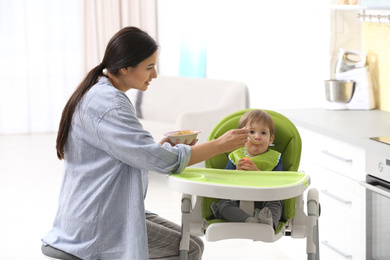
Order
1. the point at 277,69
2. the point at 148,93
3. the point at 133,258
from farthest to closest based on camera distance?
the point at 148,93, the point at 277,69, the point at 133,258

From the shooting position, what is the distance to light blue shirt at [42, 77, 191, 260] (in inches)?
81.4

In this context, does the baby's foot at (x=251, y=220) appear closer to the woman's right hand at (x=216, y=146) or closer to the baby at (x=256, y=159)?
the baby at (x=256, y=159)

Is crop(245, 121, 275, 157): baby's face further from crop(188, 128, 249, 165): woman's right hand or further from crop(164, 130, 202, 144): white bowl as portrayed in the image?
crop(188, 128, 249, 165): woman's right hand

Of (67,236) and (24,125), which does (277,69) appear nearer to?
(67,236)

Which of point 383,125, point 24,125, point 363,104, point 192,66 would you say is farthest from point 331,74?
point 24,125

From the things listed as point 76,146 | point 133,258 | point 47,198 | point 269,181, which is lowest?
point 47,198

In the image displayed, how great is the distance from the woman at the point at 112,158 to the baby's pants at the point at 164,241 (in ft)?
0.53

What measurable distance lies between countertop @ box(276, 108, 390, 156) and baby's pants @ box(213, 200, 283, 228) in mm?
451

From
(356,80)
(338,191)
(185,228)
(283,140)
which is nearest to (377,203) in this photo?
(338,191)

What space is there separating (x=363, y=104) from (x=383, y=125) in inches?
20.6

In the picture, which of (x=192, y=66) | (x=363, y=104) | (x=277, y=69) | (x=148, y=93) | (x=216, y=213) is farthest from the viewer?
(x=192, y=66)

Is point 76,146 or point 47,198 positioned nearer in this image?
point 76,146

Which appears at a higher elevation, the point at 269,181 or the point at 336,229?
the point at 269,181

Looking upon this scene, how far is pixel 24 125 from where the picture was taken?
7.26 m
